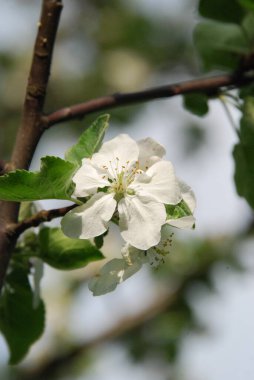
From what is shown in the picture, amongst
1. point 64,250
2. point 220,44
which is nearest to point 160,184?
point 64,250

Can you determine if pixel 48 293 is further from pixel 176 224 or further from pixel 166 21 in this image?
pixel 176 224

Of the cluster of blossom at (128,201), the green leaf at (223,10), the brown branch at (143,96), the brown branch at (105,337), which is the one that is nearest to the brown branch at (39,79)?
the brown branch at (143,96)

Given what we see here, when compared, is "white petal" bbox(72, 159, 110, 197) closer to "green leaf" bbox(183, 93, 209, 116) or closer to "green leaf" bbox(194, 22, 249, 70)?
"green leaf" bbox(183, 93, 209, 116)

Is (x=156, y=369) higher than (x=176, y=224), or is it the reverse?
(x=176, y=224)

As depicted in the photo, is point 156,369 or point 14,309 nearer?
point 14,309

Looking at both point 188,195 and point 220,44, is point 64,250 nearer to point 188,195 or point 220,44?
point 188,195

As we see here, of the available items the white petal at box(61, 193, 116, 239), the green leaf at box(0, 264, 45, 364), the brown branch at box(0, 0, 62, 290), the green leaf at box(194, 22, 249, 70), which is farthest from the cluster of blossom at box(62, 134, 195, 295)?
the green leaf at box(194, 22, 249, 70)

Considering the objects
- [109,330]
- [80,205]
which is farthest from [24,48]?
[80,205]
